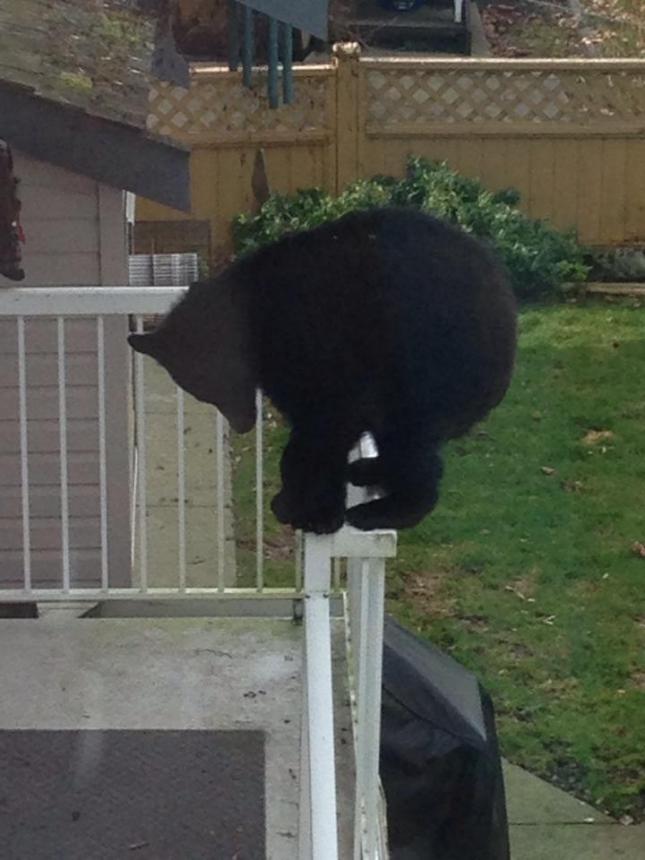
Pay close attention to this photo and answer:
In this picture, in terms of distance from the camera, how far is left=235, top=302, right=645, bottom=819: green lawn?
5125mm

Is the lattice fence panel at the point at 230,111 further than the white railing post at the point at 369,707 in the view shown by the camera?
Yes

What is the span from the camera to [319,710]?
7.80ft

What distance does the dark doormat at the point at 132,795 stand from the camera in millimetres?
3324

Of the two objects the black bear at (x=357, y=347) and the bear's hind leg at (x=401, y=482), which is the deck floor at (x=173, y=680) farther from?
the black bear at (x=357, y=347)

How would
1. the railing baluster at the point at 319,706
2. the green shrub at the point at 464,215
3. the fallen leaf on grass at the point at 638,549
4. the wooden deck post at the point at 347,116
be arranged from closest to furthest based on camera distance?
1. the railing baluster at the point at 319,706
2. the fallen leaf on grass at the point at 638,549
3. the green shrub at the point at 464,215
4. the wooden deck post at the point at 347,116

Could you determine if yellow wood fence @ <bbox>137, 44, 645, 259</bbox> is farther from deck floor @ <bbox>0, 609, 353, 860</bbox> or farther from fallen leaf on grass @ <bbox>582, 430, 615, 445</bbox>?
deck floor @ <bbox>0, 609, 353, 860</bbox>

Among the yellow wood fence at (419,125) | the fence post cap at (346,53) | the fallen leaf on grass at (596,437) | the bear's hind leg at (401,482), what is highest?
the fence post cap at (346,53)

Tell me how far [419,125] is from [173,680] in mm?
7625

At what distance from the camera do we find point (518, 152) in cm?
1116

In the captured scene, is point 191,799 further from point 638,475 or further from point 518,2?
point 518,2

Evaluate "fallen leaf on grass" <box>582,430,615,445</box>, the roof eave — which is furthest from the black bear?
"fallen leaf on grass" <box>582,430,615,445</box>

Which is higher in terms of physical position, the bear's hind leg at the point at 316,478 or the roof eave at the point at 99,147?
the roof eave at the point at 99,147

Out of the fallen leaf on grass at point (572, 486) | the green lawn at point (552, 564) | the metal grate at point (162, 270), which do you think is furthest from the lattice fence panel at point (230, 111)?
the fallen leaf on grass at point (572, 486)

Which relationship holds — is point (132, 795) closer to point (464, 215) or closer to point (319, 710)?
point (319, 710)
